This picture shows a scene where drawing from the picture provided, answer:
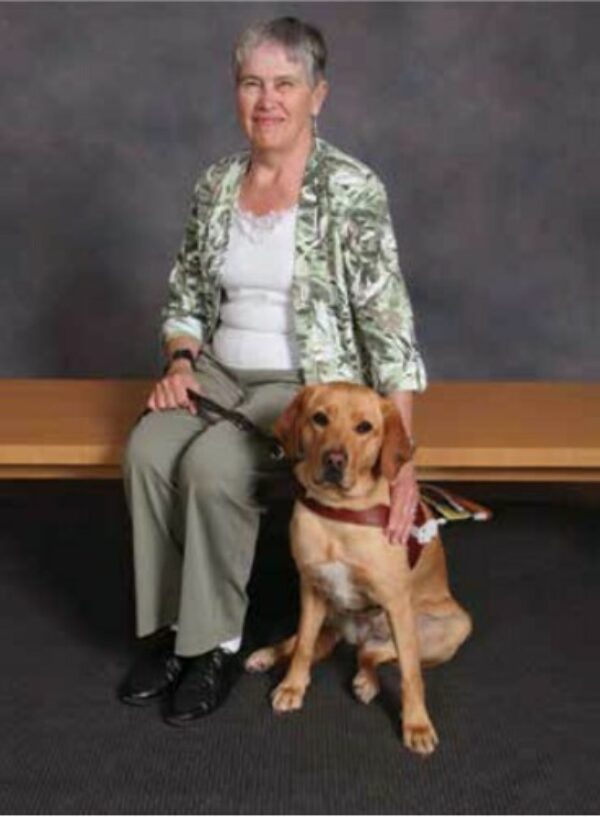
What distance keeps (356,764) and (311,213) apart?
115 cm

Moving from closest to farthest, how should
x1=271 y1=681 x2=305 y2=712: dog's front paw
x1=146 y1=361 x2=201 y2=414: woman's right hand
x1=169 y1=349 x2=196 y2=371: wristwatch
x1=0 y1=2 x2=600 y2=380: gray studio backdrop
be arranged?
x1=271 y1=681 x2=305 y2=712: dog's front paw
x1=146 y1=361 x2=201 y2=414: woman's right hand
x1=169 y1=349 x2=196 y2=371: wristwatch
x1=0 y1=2 x2=600 y2=380: gray studio backdrop

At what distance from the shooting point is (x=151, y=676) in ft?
8.65

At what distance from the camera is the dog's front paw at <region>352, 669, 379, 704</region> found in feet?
8.63

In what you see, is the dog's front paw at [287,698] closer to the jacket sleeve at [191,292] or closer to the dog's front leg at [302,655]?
the dog's front leg at [302,655]

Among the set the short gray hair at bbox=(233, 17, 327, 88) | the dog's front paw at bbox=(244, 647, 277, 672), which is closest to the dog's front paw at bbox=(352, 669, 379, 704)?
the dog's front paw at bbox=(244, 647, 277, 672)

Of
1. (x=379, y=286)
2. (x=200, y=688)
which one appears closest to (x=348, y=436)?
(x=379, y=286)

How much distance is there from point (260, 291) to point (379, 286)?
0.27 meters

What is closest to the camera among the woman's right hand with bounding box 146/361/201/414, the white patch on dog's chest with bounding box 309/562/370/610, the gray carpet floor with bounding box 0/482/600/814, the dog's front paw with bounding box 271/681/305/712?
the gray carpet floor with bounding box 0/482/600/814

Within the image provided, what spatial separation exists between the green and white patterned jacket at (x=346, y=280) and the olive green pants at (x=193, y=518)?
0.22 metres

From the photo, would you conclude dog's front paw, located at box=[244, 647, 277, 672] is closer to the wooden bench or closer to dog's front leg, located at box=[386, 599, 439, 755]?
dog's front leg, located at box=[386, 599, 439, 755]

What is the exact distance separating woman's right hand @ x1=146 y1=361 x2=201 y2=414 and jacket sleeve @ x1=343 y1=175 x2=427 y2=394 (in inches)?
16.0

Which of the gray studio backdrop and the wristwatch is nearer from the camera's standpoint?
the wristwatch

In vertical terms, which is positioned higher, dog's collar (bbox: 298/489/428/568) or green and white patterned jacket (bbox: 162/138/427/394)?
green and white patterned jacket (bbox: 162/138/427/394)

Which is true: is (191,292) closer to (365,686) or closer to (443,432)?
(443,432)
